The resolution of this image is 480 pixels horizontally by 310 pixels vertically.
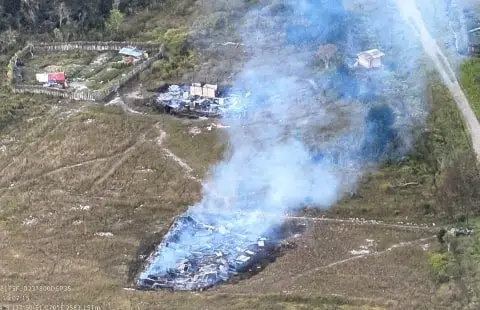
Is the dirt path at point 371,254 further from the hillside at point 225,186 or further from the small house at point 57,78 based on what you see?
the small house at point 57,78

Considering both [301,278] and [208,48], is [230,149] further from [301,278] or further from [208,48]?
[208,48]

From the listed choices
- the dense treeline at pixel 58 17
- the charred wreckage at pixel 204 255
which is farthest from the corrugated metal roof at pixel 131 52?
the charred wreckage at pixel 204 255

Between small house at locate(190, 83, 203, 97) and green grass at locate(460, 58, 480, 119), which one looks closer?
green grass at locate(460, 58, 480, 119)

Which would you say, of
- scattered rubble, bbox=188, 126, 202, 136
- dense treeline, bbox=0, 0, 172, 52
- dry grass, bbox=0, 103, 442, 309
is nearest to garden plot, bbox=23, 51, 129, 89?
dense treeline, bbox=0, 0, 172, 52

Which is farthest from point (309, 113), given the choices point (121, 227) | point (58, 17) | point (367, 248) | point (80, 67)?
point (58, 17)

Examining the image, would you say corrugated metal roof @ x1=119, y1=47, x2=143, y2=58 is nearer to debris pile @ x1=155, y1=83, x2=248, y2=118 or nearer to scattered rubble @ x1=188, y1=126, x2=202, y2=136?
debris pile @ x1=155, y1=83, x2=248, y2=118

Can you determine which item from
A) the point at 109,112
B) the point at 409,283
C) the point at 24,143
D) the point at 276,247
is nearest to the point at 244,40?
the point at 109,112
